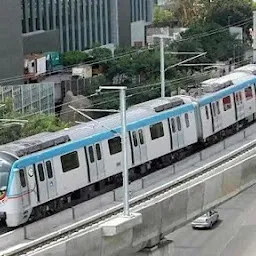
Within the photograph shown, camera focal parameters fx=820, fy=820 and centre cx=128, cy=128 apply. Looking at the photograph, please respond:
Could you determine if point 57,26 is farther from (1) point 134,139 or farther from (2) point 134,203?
(2) point 134,203

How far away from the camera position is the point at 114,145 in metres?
25.1

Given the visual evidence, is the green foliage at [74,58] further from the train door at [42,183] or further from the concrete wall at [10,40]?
the train door at [42,183]

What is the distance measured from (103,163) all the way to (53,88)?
2121 centimetres

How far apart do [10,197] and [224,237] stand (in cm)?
1419

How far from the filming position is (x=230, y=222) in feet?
115

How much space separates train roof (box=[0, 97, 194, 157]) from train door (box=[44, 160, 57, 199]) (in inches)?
20.6

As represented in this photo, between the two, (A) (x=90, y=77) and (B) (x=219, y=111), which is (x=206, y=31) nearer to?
(A) (x=90, y=77)

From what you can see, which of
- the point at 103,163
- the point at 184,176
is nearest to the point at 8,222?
the point at 103,163

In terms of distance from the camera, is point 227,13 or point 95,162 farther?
point 227,13

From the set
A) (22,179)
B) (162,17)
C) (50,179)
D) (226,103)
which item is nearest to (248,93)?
(226,103)

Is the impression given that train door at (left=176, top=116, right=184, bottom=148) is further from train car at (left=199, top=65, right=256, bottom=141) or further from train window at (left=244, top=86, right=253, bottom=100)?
train window at (left=244, top=86, right=253, bottom=100)

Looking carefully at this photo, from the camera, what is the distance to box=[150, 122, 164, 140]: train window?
27.3m

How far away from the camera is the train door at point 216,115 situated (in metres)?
32.4

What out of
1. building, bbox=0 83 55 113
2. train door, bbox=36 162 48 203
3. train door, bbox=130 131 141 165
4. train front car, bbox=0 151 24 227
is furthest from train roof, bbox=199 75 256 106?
train front car, bbox=0 151 24 227
